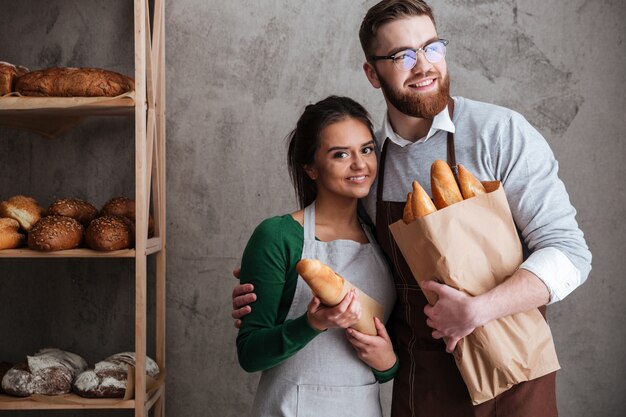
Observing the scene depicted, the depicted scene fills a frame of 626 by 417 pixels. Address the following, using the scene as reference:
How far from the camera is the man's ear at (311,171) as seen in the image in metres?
1.64

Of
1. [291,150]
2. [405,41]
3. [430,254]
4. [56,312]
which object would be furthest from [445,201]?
[56,312]

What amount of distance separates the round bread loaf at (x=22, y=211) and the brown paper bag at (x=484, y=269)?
147 cm

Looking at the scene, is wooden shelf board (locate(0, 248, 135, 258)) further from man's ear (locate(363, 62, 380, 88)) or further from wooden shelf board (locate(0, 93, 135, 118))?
man's ear (locate(363, 62, 380, 88))

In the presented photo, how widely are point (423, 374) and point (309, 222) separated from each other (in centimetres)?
46

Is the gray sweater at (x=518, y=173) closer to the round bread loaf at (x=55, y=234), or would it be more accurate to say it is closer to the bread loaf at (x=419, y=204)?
the bread loaf at (x=419, y=204)

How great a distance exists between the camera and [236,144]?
99.2 inches

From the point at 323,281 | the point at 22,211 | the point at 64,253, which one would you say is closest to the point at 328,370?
the point at 323,281

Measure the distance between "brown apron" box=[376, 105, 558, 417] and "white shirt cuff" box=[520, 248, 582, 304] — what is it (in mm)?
233

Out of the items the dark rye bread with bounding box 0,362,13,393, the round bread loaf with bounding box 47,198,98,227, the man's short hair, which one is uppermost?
the man's short hair

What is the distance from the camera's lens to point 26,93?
2172mm

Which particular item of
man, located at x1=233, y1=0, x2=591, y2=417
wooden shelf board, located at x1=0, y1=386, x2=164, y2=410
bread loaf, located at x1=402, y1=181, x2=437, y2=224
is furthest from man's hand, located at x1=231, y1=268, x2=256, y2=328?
wooden shelf board, located at x1=0, y1=386, x2=164, y2=410

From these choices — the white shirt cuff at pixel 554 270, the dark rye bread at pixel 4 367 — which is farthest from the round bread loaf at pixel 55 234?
the white shirt cuff at pixel 554 270

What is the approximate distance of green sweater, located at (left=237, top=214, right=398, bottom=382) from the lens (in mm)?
1439

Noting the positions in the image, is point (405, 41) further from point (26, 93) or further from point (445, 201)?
point (26, 93)
